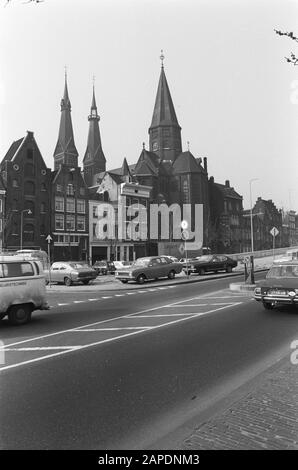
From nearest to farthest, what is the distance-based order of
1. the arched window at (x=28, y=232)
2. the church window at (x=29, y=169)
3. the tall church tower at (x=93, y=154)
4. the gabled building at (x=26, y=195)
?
the gabled building at (x=26, y=195) < the arched window at (x=28, y=232) < the church window at (x=29, y=169) < the tall church tower at (x=93, y=154)

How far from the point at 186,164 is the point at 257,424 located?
81.0 m

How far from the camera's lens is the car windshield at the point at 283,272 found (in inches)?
483

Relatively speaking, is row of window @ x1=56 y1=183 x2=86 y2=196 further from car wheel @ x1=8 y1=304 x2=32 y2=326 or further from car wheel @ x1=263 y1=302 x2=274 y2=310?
car wheel @ x1=263 y1=302 x2=274 y2=310

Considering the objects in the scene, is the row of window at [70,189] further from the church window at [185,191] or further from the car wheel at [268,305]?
the car wheel at [268,305]

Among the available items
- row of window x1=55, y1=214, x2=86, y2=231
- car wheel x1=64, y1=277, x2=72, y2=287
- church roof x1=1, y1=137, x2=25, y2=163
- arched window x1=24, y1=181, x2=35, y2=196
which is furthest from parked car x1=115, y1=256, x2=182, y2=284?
church roof x1=1, y1=137, x2=25, y2=163

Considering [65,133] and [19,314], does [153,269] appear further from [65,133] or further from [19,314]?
[65,133]

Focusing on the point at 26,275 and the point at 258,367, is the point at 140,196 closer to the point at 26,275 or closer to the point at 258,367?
the point at 26,275

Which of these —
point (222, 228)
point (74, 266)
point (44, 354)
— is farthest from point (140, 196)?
point (44, 354)

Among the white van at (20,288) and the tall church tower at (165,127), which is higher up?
the tall church tower at (165,127)

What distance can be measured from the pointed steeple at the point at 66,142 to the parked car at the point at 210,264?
59.9 metres

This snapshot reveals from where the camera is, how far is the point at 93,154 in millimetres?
92125

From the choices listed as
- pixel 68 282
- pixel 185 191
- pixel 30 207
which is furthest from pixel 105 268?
pixel 185 191

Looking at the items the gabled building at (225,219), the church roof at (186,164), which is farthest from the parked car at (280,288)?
the church roof at (186,164)

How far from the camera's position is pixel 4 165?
48875 mm
